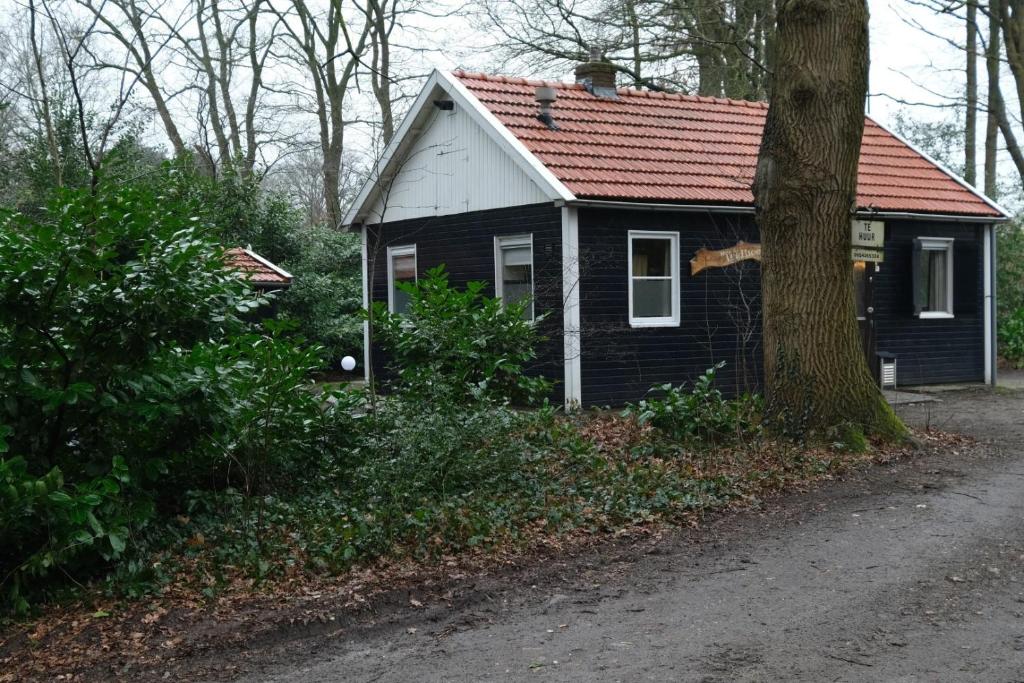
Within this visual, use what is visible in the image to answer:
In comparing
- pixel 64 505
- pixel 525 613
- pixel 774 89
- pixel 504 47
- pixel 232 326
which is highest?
pixel 504 47

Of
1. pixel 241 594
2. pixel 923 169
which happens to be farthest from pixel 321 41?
pixel 241 594

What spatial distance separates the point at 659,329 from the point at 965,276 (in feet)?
21.7

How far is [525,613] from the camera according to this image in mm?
5953

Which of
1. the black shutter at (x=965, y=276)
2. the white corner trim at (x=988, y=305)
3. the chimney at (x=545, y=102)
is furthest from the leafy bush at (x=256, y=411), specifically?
the white corner trim at (x=988, y=305)

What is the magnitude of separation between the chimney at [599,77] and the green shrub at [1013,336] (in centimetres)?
1117

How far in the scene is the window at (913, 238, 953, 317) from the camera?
18.7m

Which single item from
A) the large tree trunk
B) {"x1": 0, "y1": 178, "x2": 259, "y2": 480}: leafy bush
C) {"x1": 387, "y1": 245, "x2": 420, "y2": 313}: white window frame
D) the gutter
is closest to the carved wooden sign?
the gutter

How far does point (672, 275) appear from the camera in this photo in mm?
16109

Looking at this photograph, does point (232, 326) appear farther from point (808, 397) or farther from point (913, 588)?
point (808, 397)

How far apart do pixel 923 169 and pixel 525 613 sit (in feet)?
54.0

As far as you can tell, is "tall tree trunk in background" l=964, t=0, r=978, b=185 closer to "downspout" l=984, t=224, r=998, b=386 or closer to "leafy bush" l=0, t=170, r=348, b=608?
"downspout" l=984, t=224, r=998, b=386

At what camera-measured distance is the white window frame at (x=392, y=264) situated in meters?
18.2

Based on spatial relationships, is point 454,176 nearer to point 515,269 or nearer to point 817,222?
point 515,269

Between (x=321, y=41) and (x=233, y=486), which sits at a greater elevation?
(x=321, y=41)
